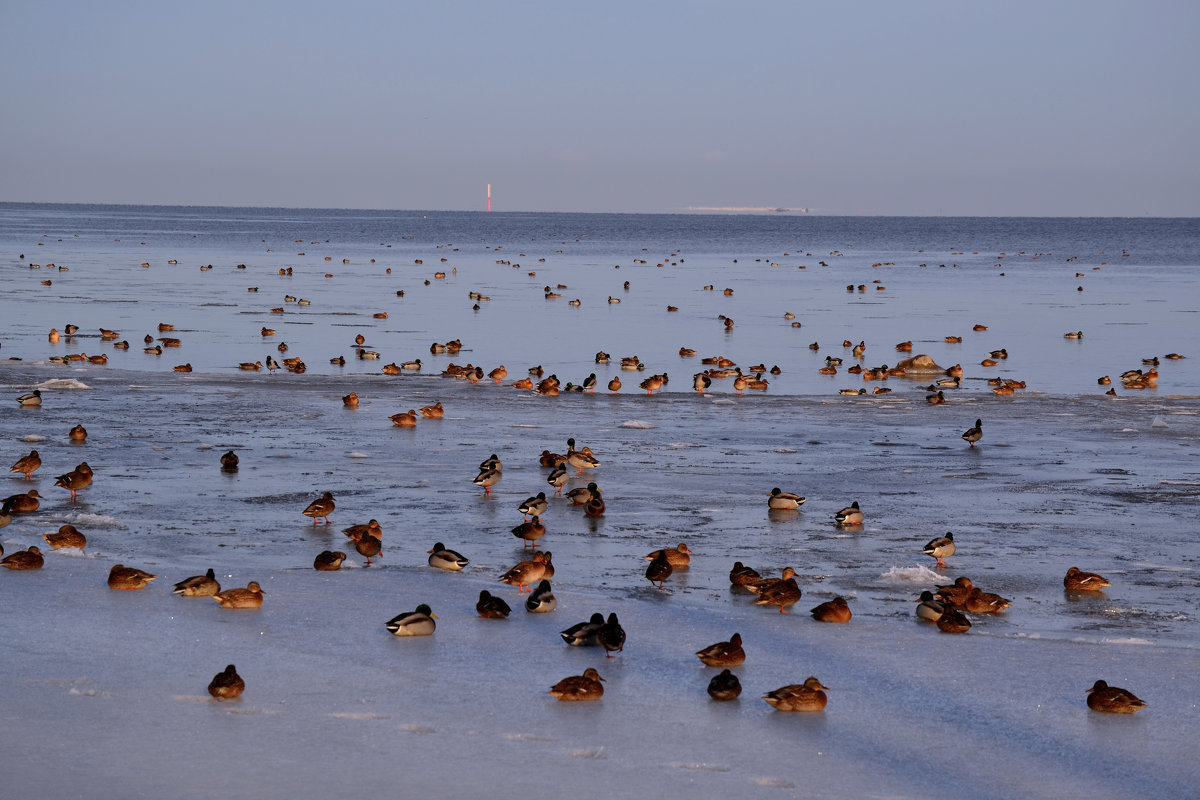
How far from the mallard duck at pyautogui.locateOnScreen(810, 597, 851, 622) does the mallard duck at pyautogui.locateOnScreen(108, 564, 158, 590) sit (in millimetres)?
6027

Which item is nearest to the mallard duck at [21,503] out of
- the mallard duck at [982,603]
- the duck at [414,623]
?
the duck at [414,623]

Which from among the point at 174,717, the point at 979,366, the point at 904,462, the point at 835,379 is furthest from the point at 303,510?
the point at 979,366

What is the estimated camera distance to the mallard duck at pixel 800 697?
915 cm

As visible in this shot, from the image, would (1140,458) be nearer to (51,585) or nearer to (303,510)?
(303,510)

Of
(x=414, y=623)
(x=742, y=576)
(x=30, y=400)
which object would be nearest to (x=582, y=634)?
(x=414, y=623)

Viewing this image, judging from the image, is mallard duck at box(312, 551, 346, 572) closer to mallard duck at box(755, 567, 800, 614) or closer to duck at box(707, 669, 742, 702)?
mallard duck at box(755, 567, 800, 614)

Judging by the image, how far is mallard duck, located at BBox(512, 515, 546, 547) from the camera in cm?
1395

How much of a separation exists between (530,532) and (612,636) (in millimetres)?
3843

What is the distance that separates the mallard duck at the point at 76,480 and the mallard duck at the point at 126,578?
172 inches

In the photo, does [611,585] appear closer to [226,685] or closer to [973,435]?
[226,685]

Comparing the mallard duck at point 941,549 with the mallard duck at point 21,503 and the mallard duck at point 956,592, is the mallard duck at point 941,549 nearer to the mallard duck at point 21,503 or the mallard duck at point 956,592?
the mallard duck at point 956,592

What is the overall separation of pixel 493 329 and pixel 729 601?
29.4m

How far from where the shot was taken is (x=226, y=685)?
29.7ft

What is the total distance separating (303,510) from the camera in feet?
50.7
